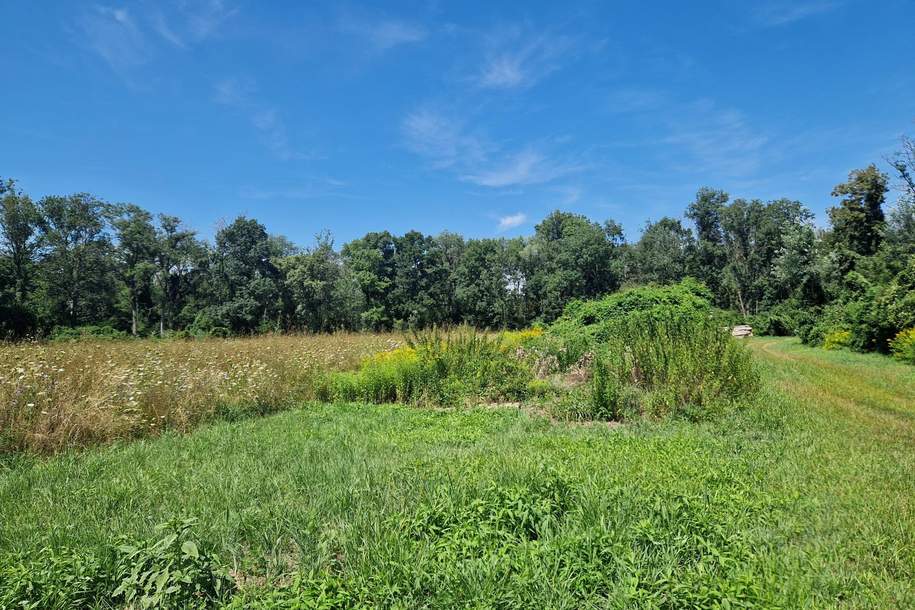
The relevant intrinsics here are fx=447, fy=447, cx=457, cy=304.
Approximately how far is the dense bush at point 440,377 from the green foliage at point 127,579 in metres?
6.18

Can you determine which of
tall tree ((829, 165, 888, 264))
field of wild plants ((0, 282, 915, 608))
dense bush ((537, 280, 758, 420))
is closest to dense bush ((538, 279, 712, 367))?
dense bush ((537, 280, 758, 420))

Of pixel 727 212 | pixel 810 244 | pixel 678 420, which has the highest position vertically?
pixel 727 212

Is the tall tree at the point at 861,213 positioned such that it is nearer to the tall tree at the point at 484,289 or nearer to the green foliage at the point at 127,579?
the tall tree at the point at 484,289

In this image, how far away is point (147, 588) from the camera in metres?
2.39

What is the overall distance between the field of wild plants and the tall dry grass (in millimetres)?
42

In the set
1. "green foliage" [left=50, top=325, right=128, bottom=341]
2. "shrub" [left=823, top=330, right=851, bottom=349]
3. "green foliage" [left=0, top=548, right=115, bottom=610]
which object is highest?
"green foliage" [left=50, top=325, right=128, bottom=341]

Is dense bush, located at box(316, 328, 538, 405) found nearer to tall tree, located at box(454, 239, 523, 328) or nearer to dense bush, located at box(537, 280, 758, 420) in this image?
dense bush, located at box(537, 280, 758, 420)

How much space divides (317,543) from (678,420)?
5665mm

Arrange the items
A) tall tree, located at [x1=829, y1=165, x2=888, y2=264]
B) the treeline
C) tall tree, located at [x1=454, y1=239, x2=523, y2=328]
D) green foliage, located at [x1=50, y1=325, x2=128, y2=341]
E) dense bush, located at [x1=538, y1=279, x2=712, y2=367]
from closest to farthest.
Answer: dense bush, located at [x1=538, y1=279, x2=712, y2=367] → green foliage, located at [x1=50, y1=325, x2=128, y2=341] → tall tree, located at [x1=829, y1=165, x2=888, y2=264] → the treeline → tall tree, located at [x1=454, y1=239, x2=523, y2=328]

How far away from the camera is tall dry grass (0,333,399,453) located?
231 inches

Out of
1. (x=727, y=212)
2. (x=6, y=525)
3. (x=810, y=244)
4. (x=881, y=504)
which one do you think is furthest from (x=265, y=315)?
(x=727, y=212)

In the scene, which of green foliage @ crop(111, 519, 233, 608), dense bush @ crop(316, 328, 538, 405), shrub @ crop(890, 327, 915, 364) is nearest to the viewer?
green foliage @ crop(111, 519, 233, 608)

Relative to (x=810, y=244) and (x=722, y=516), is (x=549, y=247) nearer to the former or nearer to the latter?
(x=810, y=244)

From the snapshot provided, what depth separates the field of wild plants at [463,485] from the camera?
2637 mm
